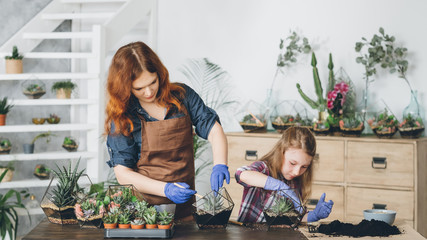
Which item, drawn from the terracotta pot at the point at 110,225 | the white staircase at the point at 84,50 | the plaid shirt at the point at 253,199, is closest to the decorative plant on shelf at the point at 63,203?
the terracotta pot at the point at 110,225

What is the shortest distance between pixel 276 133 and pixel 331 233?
2.15 m

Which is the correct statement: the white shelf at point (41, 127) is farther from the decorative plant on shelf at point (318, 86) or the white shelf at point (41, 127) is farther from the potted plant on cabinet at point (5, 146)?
the decorative plant on shelf at point (318, 86)

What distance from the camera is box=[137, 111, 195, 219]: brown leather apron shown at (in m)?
2.53

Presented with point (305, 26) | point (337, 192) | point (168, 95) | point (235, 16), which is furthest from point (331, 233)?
point (235, 16)

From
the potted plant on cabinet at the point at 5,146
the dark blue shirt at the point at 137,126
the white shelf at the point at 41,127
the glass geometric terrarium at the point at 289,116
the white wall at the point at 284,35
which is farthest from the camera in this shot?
the potted plant on cabinet at the point at 5,146

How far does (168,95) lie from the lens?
8.32ft

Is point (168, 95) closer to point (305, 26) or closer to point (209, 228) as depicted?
point (209, 228)

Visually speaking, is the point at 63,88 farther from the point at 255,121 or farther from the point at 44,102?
the point at 255,121

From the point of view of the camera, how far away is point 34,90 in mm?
4715

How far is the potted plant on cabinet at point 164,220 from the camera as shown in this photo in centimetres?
201

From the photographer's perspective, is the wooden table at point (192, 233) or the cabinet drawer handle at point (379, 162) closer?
the wooden table at point (192, 233)

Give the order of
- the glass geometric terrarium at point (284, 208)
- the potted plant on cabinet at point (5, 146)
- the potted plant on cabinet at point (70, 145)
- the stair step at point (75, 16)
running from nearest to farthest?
the glass geometric terrarium at point (284, 208) → the potted plant on cabinet at point (5, 146) → the potted plant on cabinet at point (70, 145) → the stair step at point (75, 16)

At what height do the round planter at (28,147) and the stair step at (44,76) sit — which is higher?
the stair step at (44,76)

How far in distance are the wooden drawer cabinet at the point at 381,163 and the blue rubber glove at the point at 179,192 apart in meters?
2.09
